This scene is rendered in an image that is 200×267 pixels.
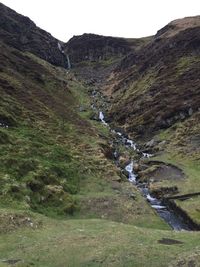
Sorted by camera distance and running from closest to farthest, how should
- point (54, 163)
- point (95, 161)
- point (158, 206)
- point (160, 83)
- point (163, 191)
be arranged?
point (158, 206) → point (54, 163) → point (163, 191) → point (95, 161) → point (160, 83)

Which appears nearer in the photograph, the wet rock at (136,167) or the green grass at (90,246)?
the green grass at (90,246)

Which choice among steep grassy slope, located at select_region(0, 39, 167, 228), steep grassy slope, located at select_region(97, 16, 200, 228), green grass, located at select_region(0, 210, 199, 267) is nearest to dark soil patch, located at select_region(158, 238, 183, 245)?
green grass, located at select_region(0, 210, 199, 267)

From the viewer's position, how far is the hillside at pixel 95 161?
35031 mm

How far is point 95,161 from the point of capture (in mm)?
73875

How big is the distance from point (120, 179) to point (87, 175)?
5.26 m

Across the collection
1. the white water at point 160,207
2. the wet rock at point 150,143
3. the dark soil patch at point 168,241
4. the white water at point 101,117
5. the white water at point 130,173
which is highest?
the white water at point 101,117

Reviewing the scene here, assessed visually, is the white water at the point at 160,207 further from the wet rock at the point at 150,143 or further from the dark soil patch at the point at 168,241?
the dark soil patch at the point at 168,241

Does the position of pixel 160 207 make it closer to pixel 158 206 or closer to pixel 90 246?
pixel 158 206

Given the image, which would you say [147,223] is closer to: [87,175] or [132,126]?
[87,175]

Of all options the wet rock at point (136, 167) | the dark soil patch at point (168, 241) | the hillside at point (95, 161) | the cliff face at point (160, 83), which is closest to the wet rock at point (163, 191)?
the hillside at point (95, 161)

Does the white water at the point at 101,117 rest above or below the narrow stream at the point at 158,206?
above

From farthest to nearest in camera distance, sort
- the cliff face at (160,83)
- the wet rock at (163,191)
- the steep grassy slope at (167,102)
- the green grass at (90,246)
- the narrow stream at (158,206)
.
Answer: the cliff face at (160,83), the steep grassy slope at (167,102), the wet rock at (163,191), the narrow stream at (158,206), the green grass at (90,246)

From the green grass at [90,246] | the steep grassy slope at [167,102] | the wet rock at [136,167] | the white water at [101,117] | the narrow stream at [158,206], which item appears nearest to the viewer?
the green grass at [90,246]

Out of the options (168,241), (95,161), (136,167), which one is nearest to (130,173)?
(136,167)
